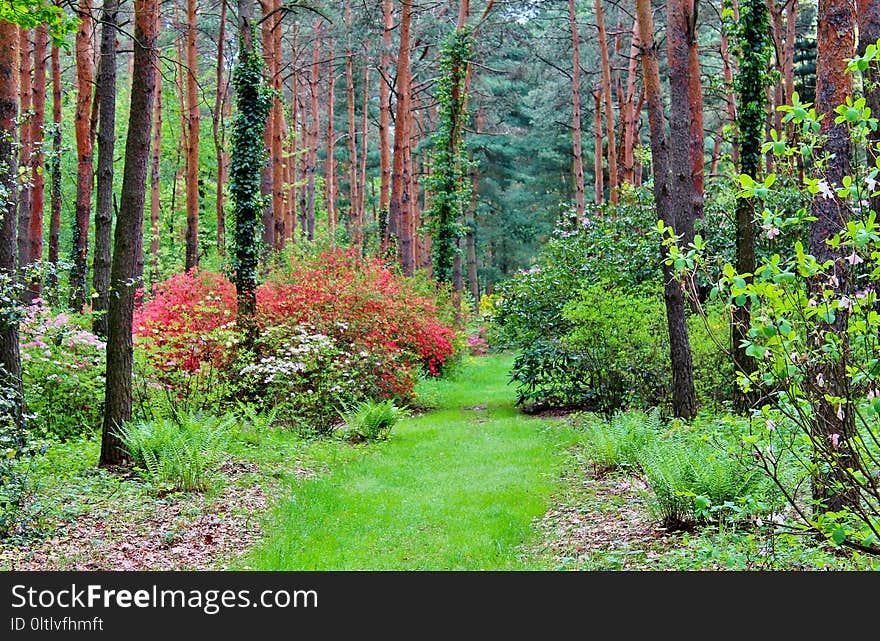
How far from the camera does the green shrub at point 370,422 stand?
456 inches

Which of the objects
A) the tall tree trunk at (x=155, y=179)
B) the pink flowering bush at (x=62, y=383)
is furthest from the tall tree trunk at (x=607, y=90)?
the pink flowering bush at (x=62, y=383)

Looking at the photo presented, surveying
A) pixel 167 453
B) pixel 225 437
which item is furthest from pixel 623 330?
pixel 167 453

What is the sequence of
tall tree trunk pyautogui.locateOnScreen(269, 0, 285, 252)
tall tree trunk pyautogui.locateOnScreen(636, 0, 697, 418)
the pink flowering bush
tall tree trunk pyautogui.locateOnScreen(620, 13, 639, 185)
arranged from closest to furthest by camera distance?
tall tree trunk pyautogui.locateOnScreen(636, 0, 697, 418) → the pink flowering bush → tall tree trunk pyautogui.locateOnScreen(269, 0, 285, 252) → tall tree trunk pyautogui.locateOnScreen(620, 13, 639, 185)

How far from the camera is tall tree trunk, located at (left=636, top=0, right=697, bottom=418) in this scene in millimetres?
8969

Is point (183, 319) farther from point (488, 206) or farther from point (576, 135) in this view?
point (488, 206)

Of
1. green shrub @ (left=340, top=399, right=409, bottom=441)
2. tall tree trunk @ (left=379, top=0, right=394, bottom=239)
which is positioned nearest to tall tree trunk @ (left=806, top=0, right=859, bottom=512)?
green shrub @ (left=340, top=399, right=409, bottom=441)

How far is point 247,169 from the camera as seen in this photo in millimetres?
13195

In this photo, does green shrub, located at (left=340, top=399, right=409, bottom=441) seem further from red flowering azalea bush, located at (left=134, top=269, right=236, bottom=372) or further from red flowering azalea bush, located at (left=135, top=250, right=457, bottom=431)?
red flowering azalea bush, located at (left=134, top=269, right=236, bottom=372)

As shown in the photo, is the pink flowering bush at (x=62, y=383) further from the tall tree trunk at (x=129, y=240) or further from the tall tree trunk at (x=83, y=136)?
the tall tree trunk at (x=83, y=136)

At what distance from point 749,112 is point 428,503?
18.0 feet

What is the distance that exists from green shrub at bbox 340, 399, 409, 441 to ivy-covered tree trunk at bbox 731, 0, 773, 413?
4.87 meters

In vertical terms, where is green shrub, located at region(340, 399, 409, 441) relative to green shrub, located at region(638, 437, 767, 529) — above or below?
above

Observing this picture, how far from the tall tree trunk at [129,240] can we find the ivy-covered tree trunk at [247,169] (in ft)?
13.8

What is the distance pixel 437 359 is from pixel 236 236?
596 centimetres
